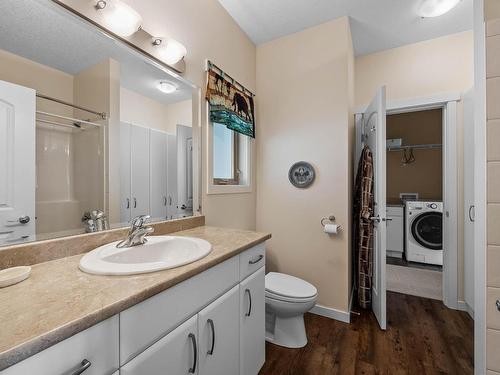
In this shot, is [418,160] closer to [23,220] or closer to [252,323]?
[252,323]

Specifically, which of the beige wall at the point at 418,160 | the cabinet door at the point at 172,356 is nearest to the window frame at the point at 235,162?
the cabinet door at the point at 172,356

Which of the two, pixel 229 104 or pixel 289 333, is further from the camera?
pixel 229 104

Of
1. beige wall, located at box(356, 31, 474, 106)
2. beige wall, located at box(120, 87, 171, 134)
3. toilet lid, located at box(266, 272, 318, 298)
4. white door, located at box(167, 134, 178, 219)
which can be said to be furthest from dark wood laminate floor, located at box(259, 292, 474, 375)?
beige wall, located at box(356, 31, 474, 106)

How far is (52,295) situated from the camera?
62 centimetres

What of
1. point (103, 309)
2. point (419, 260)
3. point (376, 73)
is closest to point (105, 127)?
point (103, 309)

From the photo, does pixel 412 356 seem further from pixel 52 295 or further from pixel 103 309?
pixel 52 295

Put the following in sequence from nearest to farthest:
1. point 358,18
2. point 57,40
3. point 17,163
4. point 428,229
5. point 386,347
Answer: point 17,163
point 57,40
point 386,347
point 358,18
point 428,229

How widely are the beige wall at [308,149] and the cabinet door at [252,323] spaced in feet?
3.01

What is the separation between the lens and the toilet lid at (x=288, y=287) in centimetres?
162

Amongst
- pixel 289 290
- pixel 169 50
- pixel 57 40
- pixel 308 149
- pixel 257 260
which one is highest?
pixel 169 50

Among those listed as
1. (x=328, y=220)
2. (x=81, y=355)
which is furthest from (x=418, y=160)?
(x=81, y=355)

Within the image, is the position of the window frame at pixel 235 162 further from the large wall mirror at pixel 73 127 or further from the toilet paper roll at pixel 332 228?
the toilet paper roll at pixel 332 228

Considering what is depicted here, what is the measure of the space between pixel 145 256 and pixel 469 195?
103 inches

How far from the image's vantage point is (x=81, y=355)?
0.52 metres
